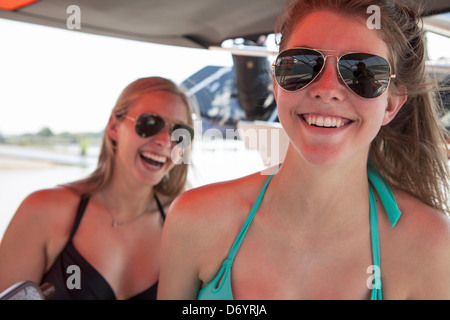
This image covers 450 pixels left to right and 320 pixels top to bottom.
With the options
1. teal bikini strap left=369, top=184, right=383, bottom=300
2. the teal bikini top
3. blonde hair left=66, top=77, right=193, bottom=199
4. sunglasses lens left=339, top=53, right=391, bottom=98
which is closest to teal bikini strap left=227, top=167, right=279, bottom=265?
the teal bikini top

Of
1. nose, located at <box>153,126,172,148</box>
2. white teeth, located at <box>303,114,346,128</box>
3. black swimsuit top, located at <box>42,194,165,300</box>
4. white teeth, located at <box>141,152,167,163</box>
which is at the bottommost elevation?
black swimsuit top, located at <box>42,194,165,300</box>

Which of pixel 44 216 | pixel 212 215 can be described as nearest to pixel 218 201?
pixel 212 215

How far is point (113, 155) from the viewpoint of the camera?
1.89 metres

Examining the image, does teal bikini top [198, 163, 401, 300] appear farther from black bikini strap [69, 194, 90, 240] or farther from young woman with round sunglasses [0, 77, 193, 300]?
black bikini strap [69, 194, 90, 240]

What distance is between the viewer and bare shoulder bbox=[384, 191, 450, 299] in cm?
111

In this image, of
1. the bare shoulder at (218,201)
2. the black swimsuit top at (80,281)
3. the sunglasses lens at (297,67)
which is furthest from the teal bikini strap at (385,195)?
the black swimsuit top at (80,281)

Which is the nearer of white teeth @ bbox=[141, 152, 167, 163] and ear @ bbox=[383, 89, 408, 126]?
ear @ bbox=[383, 89, 408, 126]

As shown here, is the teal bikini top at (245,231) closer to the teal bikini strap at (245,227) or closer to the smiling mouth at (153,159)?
the teal bikini strap at (245,227)

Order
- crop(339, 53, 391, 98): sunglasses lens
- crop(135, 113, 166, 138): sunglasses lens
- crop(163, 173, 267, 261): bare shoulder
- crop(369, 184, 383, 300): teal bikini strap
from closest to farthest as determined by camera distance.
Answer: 1. crop(339, 53, 391, 98): sunglasses lens
2. crop(369, 184, 383, 300): teal bikini strap
3. crop(163, 173, 267, 261): bare shoulder
4. crop(135, 113, 166, 138): sunglasses lens

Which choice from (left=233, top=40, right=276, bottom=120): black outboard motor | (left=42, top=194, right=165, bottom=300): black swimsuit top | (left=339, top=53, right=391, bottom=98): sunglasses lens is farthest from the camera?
(left=233, top=40, right=276, bottom=120): black outboard motor

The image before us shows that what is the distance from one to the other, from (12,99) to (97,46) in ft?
6.39

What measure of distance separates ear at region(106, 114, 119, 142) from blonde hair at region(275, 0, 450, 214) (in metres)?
0.87

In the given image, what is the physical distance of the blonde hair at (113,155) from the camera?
1793mm

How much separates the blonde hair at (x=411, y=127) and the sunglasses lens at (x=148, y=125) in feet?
2.10
